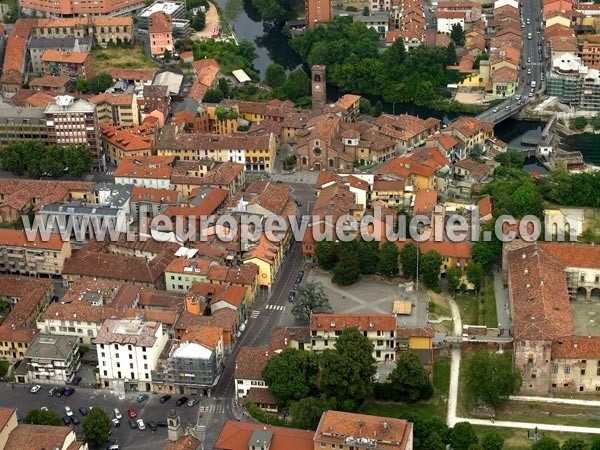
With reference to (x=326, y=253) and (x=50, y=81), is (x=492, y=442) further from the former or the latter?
(x=50, y=81)

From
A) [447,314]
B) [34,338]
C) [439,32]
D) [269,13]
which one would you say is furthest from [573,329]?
[269,13]

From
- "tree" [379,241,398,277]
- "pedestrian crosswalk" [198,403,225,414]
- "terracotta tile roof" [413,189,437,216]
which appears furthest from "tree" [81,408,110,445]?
"terracotta tile roof" [413,189,437,216]

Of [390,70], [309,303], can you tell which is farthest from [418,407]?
[390,70]

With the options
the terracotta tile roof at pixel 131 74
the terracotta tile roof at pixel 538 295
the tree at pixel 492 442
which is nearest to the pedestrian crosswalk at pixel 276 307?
the terracotta tile roof at pixel 538 295

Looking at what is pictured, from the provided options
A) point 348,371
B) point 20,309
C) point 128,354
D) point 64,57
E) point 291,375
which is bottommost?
point 291,375

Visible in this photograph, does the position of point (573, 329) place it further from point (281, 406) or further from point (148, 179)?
point (148, 179)
